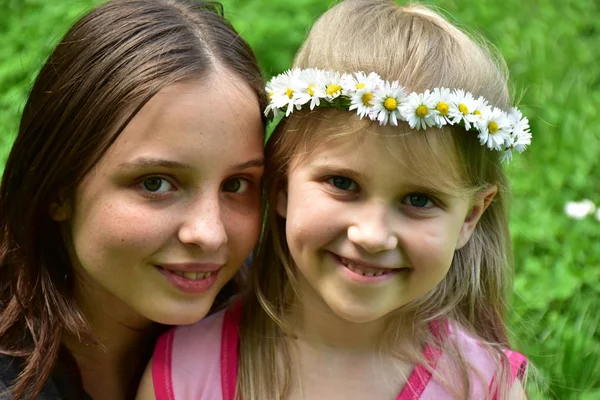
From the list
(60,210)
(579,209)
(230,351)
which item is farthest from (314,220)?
(579,209)

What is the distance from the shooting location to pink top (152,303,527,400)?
2.61 metres

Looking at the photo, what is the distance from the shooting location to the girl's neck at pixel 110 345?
9.45 feet

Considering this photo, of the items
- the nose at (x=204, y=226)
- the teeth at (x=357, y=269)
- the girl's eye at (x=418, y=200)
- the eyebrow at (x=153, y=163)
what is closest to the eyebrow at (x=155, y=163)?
the eyebrow at (x=153, y=163)

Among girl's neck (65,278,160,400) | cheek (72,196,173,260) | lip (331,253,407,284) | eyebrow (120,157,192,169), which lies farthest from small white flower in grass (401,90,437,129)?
girl's neck (65,278,160,400)

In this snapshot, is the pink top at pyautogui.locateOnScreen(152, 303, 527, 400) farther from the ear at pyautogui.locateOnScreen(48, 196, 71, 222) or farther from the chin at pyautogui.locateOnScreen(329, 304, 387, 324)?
the ear at pyautogui.locateOnScreen(48, 196, 71, 222)

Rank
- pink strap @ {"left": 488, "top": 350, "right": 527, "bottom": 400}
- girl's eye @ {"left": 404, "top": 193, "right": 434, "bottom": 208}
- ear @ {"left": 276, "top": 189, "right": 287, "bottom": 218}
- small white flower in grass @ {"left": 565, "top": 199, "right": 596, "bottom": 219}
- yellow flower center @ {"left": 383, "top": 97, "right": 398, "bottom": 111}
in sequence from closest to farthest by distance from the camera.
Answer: yellow flower center @ {"left": 383, "top": 97, "right": 398, "bottom": 111} → girl's eye @ {"left": 404, "top": 193, "right": 434, "bottom": 208} → ear @ {"left": 276, "top": 189, "right": 287, "bottom": 218} → pink strap @ {"left": 488, "top": 350, "right": 527, "bottom": 400} → small white flower in grass @ {"left": 565, "top": 199, "right": 596, "bottom": 219}

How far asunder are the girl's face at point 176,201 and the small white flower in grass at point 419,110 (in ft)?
1.63

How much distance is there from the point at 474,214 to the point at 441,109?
1.41 feet

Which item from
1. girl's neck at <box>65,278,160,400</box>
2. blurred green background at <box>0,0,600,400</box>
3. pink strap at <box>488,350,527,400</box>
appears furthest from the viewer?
blurred green background at <box>0,0,600,400</box>

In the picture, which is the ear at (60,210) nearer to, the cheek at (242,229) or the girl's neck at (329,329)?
the cheek at (242,229)

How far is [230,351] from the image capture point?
2.69m

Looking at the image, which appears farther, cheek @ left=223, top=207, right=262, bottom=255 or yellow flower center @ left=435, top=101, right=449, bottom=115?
Result: cheek @ left=223, top=207, right=262, bottom=255

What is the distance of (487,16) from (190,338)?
3918mm

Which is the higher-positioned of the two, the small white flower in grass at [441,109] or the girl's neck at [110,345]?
the small white flower in grass at [441,109]
